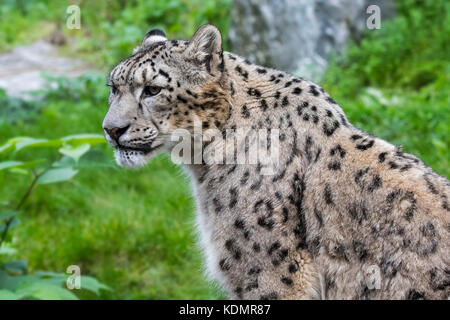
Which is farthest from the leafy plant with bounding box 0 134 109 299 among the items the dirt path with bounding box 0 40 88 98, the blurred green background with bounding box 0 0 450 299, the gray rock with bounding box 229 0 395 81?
the dirt path with bounding box 0 40 88 98

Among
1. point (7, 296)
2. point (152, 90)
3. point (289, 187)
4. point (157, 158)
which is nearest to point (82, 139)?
point (152, 90)

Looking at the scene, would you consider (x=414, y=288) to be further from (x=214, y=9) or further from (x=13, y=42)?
(x=13, y=42)

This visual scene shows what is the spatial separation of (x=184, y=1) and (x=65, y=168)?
9.19m

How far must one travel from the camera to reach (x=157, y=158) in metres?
9.28

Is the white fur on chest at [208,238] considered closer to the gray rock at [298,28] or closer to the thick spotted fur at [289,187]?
the thick spotted fur at [289,187]

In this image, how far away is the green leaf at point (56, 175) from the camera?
5.45 metres

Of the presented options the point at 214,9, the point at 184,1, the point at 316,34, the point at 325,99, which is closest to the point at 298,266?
the point at 325,99

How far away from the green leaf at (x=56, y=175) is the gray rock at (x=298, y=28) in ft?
19.6

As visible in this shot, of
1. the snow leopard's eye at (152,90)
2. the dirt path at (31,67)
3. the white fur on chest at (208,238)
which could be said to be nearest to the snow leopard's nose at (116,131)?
the snow leopard's eye at (152,90)

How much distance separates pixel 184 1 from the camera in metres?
14.3

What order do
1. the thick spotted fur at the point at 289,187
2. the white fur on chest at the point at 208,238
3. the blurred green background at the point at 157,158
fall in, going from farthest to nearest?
the blurred green background at the point at 157,158
the white fur on chest at the point at 208,238
the thick spotted fur at the point at 289,187

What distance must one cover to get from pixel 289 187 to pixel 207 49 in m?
1.12

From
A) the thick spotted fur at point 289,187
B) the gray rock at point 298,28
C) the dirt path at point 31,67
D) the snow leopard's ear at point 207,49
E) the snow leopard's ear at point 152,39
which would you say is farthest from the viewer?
the dirt path at point 31,67

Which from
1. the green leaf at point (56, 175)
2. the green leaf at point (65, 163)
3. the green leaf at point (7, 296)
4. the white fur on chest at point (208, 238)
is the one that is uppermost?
the green leaf at point (65, 163)
